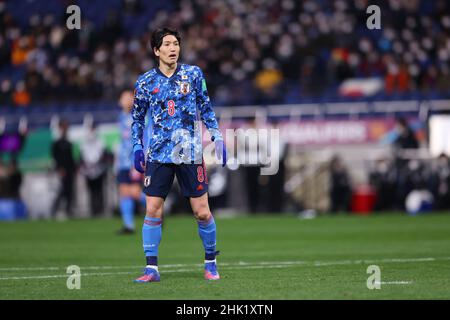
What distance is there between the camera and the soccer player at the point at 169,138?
10.0 metres

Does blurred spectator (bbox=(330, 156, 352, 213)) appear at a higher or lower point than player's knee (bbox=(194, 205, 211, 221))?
lower

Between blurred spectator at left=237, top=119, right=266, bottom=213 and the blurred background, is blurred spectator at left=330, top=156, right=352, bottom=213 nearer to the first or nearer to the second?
the blurred background

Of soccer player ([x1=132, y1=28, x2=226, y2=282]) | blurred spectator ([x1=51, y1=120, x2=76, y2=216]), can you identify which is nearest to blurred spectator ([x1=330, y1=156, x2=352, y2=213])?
blurred spectator ([x1=51, y1=120, x2=76, y2=216])

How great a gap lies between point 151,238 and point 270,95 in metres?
20.6

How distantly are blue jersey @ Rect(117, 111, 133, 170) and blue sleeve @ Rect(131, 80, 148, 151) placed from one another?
792cm

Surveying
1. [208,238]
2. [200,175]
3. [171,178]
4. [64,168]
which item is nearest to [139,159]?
[171,178]

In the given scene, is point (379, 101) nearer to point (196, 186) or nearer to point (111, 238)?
point (111, 238)

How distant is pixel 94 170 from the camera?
27.3 metres

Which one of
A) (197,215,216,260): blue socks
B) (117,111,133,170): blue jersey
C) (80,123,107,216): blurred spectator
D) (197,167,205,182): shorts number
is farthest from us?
(80,123,107,216): blurred spectator

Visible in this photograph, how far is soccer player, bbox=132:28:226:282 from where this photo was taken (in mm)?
10008

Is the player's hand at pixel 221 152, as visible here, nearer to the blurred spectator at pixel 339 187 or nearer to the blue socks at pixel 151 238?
the blue socks at pixel 151 238

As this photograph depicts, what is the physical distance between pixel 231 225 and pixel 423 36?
36.9 feet

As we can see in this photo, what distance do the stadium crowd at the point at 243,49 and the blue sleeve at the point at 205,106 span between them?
18.8 meters

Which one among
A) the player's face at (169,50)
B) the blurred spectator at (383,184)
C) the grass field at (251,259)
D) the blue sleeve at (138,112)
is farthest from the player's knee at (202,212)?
the blurred spectator at (383,184)
